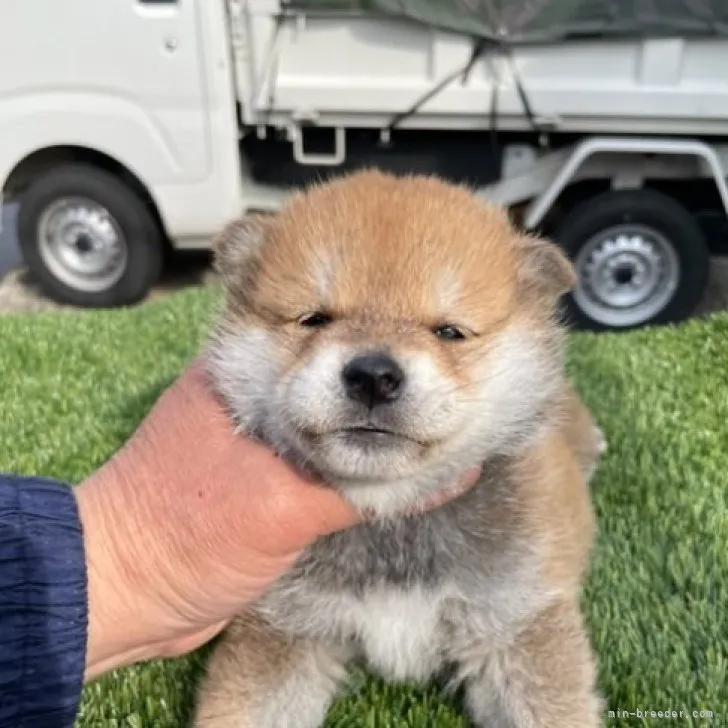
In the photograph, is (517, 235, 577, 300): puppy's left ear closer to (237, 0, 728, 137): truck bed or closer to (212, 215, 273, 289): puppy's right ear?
(212, 215, 273, 289): puppy's right ear

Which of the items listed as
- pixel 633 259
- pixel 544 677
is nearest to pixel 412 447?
pixel 544 677

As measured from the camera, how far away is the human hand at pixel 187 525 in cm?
167

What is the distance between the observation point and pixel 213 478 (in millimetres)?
1694

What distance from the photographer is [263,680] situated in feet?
6.01

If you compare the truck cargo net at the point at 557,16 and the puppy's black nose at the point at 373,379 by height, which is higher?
the puppy's black nose at the point at 373,379

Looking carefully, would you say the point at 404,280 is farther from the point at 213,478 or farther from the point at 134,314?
the point at 134,314

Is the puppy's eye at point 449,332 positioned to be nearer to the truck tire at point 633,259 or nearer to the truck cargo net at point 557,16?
the truck cargo net at point 557,16

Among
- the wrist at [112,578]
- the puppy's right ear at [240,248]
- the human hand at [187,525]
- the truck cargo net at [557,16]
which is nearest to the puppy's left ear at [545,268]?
the human hand at [187,525]

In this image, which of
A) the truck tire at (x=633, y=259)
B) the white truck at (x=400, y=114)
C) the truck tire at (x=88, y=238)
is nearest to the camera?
the white truck at (x=400, y=114)

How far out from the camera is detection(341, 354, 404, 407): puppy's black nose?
1.52 metres

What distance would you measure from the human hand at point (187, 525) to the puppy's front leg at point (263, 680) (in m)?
0.08

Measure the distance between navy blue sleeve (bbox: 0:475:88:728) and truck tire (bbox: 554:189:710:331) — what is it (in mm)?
4284

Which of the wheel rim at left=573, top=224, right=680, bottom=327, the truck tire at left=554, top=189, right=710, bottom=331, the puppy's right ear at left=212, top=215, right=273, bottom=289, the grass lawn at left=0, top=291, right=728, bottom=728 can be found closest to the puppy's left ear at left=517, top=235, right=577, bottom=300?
the puppy's right ear at left=212, top=215, right=273, bottom=289

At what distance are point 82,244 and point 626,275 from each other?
3.49m
